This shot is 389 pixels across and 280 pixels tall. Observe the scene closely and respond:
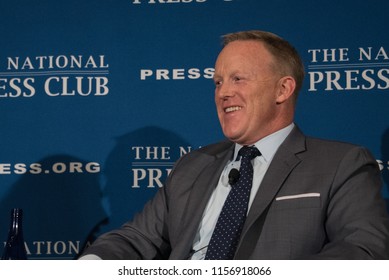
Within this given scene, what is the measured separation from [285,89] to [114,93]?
105 centimetres

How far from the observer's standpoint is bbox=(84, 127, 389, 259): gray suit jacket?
2.08 meters

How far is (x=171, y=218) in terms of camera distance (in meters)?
2.56

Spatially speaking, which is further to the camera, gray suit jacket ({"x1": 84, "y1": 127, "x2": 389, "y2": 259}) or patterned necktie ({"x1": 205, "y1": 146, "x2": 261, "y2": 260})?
patterned necktie ({"x1": 205, "y1": 146, "x2": 261, "y2": 260})

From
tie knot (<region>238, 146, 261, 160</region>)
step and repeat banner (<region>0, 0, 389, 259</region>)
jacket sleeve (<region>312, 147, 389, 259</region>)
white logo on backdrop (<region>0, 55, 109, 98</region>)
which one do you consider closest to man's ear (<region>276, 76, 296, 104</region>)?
tie knot (<region>238, 146, 261, 160</region>)

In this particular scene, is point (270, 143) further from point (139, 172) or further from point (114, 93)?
point (114, 93)

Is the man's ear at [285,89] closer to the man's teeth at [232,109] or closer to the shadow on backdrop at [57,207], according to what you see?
the man's teeth at [232,109]

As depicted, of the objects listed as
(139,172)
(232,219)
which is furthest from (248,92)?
(139,172)

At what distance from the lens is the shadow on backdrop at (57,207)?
10.8 feet

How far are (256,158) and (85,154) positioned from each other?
44.3 inches

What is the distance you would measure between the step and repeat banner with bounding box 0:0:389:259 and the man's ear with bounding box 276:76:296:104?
58 cm

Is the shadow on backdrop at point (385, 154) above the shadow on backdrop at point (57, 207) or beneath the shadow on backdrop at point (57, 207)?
above

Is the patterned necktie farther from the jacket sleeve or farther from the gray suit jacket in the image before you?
the jacket sleeve

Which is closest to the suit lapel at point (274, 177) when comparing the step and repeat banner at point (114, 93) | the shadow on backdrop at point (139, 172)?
the step and repeat banner at point (114, 93)
